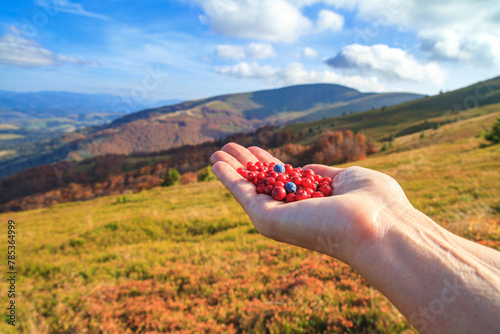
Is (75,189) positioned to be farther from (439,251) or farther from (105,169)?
(439,251)

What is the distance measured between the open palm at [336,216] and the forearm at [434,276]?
16 centimetres

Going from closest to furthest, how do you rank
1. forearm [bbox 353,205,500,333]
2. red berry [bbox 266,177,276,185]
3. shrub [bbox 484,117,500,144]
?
forearm [bbox 353,205,500,333], red berry [bbox 266,177,276,185], shrub [bbox 484,117,500,144]

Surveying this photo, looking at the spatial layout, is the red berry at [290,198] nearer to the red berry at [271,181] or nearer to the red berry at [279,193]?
the red berry at [279,193]

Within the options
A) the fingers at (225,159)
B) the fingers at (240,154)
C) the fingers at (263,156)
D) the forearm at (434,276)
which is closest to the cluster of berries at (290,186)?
the fingers at (225,159)

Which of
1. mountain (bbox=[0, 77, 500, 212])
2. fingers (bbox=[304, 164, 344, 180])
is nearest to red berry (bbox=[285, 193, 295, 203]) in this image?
fingers (bbox=[304, 164, 344, 180])

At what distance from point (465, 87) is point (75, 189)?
16961 cm

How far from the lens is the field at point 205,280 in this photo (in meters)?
5.46

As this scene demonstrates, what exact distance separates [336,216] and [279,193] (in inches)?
54.3

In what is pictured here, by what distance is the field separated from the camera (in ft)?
17.9

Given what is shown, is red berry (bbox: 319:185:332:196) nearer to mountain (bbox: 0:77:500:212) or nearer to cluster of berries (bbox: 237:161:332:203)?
cluster of berries (bbox: 237:161:332:203)

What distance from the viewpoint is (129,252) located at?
10.5 m

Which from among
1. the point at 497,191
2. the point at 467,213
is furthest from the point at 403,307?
the point at 497,191

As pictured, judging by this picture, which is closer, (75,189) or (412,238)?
(412,238)

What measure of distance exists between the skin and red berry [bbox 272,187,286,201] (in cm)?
26
